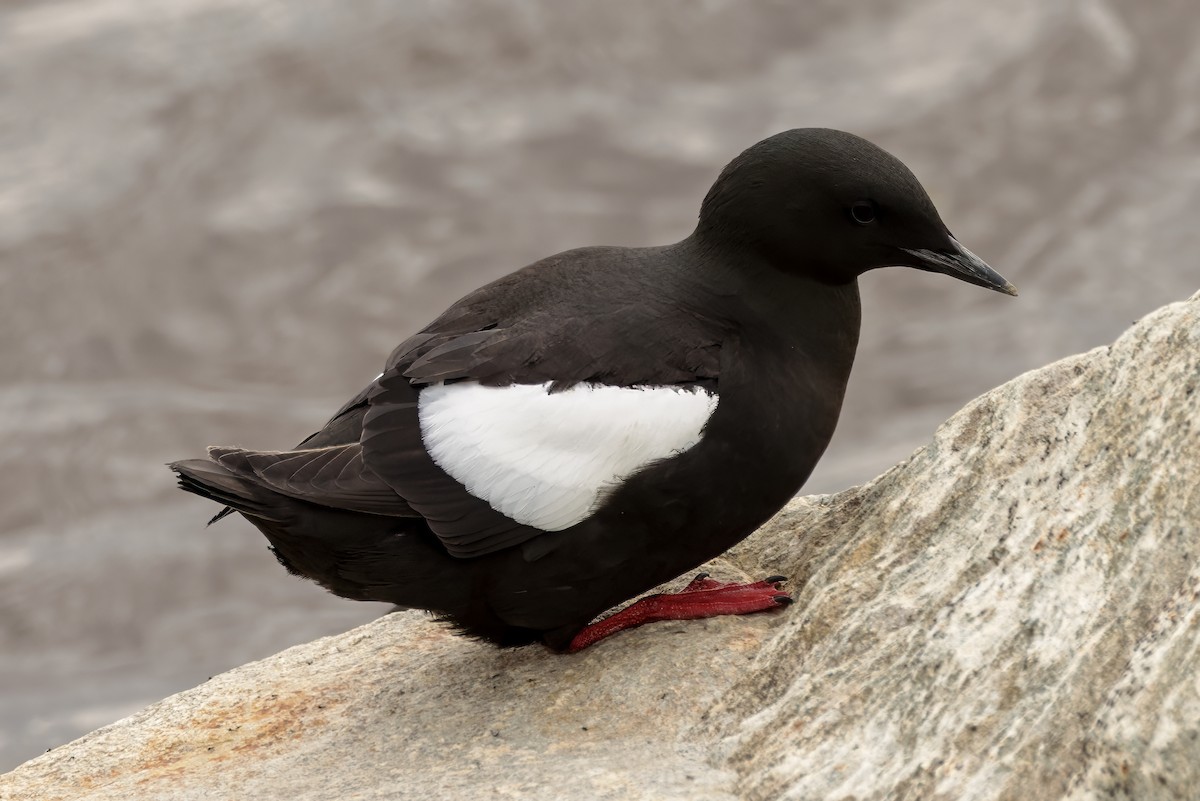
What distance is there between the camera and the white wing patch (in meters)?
4.59

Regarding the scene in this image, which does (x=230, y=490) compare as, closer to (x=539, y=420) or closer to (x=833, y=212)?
(x=539, y=420)

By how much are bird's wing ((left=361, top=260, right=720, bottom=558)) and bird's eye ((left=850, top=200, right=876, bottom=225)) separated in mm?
630

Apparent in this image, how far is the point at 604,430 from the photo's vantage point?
15.1 ft

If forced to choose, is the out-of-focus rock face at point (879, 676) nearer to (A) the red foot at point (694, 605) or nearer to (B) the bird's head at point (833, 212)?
(A) the red foot at point (694, 605)

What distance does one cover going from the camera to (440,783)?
14.0ft

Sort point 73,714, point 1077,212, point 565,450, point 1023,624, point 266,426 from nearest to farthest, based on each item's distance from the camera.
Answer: point 1023,624
point 565,450
point 73,714
point 266,426
point 1077,212

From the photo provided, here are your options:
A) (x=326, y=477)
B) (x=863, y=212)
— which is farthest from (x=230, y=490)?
(x=863, y=212)

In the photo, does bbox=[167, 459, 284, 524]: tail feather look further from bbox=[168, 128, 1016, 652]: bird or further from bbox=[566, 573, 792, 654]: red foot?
bbox=[566, 573, 792, 654]: red foot

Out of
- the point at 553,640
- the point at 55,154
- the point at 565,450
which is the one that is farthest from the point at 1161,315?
the point at 55,154

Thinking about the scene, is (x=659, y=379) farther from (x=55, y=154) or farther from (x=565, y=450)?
(x=55, y=154)

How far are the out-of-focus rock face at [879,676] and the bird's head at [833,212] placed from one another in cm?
56

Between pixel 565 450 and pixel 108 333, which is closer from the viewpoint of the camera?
pixel 565 450

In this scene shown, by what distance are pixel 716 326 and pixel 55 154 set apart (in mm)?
7407

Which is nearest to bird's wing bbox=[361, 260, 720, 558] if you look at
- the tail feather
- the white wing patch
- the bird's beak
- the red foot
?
the white wing patch
